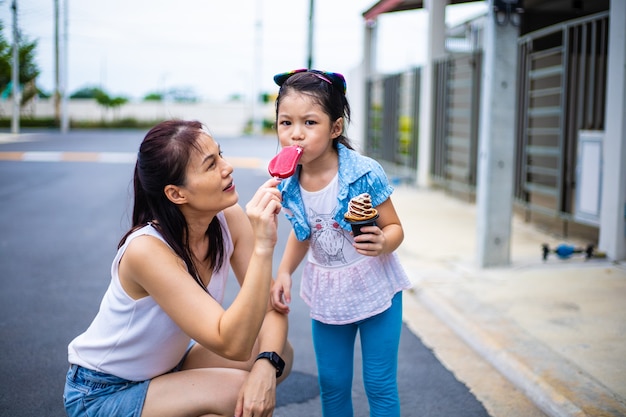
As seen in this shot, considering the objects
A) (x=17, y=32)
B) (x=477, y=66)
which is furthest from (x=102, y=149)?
(x=477, y=66)

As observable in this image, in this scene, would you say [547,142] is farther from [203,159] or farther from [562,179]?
[203,159]

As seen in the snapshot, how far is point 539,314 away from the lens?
5086mm

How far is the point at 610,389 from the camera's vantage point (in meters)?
3.68

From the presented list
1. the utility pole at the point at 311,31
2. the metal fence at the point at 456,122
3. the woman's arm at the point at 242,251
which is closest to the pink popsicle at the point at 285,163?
the woman's arm at the point at 242,251

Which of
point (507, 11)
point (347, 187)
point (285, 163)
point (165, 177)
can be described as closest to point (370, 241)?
point (347, 187)

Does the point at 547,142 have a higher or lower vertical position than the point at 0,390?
higher

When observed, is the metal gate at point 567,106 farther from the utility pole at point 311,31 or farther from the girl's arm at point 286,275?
the utility pole at point 311,31

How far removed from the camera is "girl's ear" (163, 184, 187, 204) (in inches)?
103

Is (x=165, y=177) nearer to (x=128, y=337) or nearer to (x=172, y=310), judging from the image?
(x=172, y=310)

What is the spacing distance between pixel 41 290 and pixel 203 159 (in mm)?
4256

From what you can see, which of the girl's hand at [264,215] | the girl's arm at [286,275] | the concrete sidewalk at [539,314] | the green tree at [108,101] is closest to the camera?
the girl's hand at [264,215]

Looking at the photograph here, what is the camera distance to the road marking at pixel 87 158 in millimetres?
20422

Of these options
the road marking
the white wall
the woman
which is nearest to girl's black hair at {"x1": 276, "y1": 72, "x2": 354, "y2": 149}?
the woman

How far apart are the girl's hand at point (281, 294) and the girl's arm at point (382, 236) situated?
1.42ft
